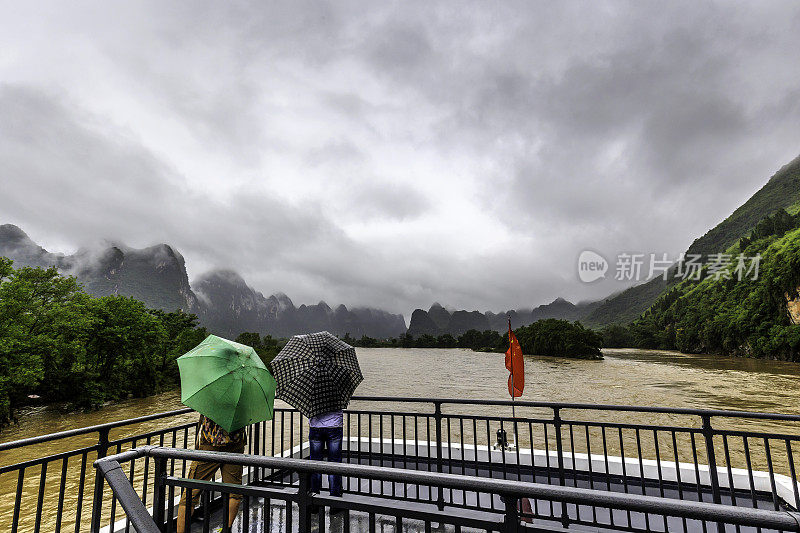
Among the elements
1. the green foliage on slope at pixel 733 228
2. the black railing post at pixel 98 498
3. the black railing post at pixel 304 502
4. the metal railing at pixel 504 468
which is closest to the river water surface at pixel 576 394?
the metal railing at pixel 504 468

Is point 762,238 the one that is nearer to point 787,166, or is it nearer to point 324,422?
point 324,422

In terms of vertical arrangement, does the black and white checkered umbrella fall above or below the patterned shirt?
above

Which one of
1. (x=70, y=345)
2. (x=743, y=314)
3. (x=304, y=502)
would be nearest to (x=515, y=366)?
(x=304, y=502)

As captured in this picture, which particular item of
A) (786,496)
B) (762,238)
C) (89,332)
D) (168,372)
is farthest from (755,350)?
(89,332)

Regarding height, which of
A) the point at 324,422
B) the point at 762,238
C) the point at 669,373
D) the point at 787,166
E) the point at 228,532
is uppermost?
the point at 787,166

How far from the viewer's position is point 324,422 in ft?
14.2

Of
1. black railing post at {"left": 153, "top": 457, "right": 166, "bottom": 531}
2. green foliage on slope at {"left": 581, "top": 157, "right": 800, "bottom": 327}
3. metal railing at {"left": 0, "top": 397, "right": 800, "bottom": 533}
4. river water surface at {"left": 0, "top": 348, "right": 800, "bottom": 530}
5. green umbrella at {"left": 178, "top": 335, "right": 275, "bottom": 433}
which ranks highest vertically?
green foliage on slope at {"left": 581, "top": 157, "right": 800, "bottom": 327}

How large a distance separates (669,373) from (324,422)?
48.8 m

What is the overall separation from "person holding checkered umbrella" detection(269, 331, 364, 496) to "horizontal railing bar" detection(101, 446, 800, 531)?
2059 millimetres

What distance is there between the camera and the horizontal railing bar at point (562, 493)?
4.50 ft

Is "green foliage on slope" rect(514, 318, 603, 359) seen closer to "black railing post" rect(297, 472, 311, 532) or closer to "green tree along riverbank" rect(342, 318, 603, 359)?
"green tree along riverbank" rect(342, 318, 603, 359)

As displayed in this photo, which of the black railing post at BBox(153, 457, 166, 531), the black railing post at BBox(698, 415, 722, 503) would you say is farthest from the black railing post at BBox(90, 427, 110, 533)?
the black railing post at BBox(698, 415, 722, 503)

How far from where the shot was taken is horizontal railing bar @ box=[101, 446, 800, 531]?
1.37 metres

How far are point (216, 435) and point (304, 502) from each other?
204cm
